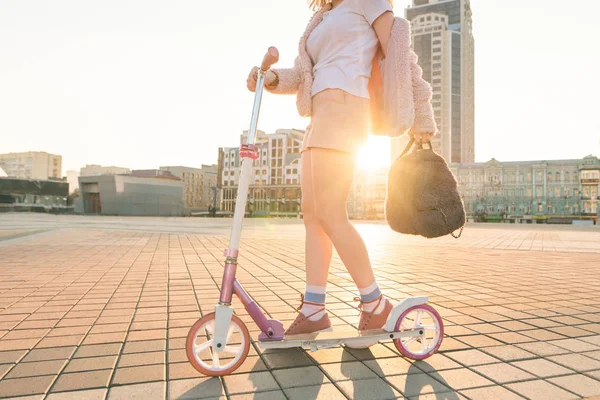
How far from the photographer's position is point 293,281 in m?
4.08

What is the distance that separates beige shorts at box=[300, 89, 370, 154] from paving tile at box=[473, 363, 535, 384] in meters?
1.11

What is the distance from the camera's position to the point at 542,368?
6.09ft

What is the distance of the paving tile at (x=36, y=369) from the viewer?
5.74 ft

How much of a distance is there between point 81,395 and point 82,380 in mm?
157

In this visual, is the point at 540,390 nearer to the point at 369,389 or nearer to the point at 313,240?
the point at 369,389

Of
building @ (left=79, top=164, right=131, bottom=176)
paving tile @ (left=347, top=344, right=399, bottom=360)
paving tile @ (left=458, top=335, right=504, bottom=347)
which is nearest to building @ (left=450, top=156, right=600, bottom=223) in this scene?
paving tile @ (left=458, top=335, right=504, bottom=347)

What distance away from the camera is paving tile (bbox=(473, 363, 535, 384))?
1.73 meters

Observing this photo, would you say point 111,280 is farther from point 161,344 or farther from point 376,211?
point 376,211

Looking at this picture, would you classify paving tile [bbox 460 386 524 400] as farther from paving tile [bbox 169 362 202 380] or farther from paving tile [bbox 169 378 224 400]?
paving tile [bbox 169 362 202 380]

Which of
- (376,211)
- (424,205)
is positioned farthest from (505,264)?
(376,211)

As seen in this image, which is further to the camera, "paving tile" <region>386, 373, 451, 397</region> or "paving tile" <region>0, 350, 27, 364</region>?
"paving tile" <region>0, 350, 27, 364</region>

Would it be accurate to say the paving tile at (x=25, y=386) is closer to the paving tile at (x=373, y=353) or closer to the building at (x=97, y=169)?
the paving tile at (x=373, y=353)

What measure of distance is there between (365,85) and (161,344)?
5.39 ft

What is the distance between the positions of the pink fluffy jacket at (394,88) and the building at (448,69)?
10238 centimetres
